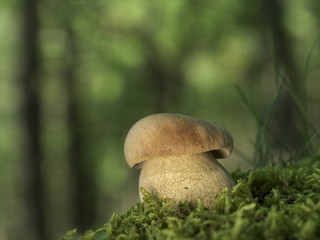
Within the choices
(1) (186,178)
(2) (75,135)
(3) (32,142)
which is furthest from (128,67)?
(1) (186,178)

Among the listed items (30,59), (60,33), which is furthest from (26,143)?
(60,33)

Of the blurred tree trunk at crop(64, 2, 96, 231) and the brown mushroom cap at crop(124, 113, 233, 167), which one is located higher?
the brown mushroom cap at crop(124, 113, 233, 167)

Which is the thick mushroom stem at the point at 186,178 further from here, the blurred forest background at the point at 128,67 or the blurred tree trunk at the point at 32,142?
the blurred forest background at the point at 128,67

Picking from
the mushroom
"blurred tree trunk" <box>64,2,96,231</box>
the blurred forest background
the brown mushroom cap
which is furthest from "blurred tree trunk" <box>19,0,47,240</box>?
the brown mushroom cap

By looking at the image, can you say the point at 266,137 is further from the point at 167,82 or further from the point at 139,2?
the point at 167,82

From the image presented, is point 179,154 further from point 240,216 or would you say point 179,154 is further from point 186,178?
point 240,216

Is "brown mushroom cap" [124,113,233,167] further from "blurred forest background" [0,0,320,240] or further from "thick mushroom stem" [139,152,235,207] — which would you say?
"blurred forest background" [0,0,320,240]
